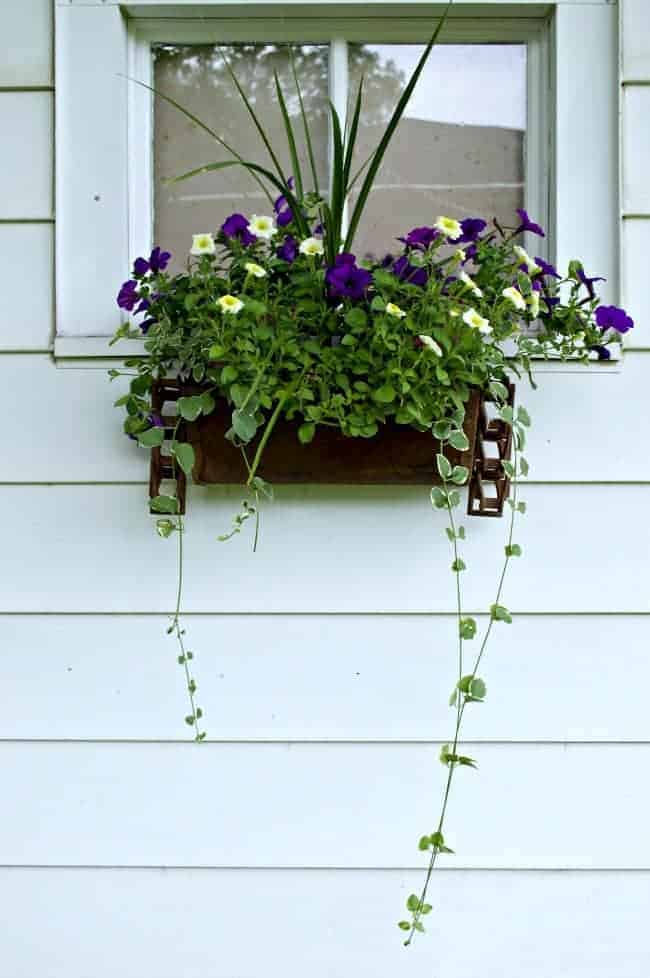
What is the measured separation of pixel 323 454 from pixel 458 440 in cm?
18

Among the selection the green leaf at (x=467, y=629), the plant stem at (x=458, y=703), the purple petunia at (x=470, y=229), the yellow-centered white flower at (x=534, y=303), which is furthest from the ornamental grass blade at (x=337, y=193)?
the green leaf at (x=467, y=629)

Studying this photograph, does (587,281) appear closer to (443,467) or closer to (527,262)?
(527,262)

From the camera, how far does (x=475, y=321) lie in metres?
1.21

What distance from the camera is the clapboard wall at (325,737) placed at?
1397mm

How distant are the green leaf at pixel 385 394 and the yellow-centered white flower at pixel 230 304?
0.20 meters

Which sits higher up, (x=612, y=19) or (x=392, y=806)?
(x=612, y=19)

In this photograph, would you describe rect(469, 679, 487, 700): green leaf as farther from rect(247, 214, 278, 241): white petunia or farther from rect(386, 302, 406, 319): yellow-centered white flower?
rect(247, 214, 278, 241): white petunia

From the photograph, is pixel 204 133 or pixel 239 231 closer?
pixel 239 231

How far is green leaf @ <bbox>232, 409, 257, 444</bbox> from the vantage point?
1221mm

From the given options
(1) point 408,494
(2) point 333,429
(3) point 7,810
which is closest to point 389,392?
(2) point 333,429

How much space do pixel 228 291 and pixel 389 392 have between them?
9.7 inches

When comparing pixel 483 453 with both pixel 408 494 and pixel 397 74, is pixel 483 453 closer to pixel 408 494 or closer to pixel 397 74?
pixel 408 494

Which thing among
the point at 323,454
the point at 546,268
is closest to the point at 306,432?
the point at 323,454

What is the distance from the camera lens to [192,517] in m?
1.41
